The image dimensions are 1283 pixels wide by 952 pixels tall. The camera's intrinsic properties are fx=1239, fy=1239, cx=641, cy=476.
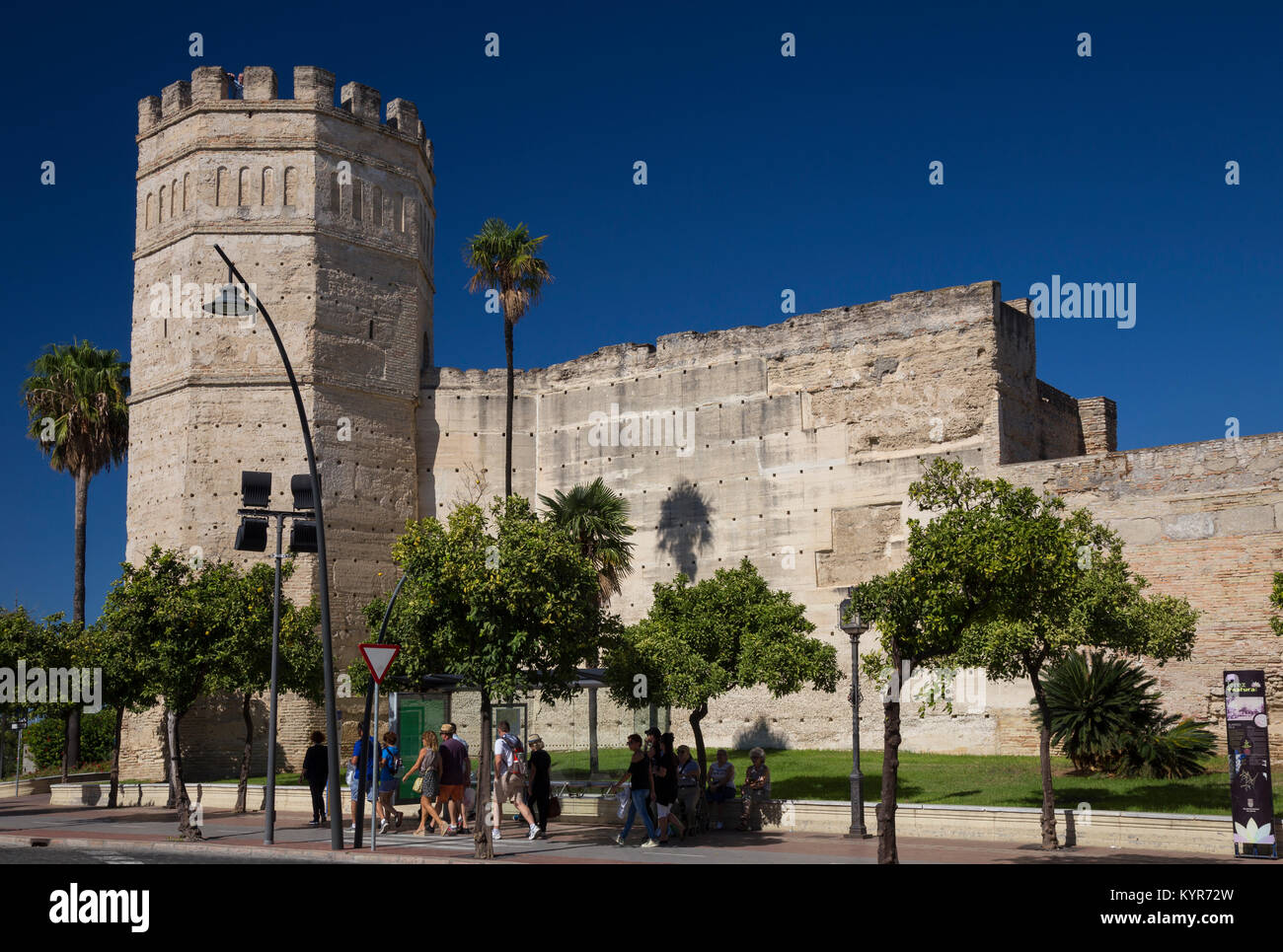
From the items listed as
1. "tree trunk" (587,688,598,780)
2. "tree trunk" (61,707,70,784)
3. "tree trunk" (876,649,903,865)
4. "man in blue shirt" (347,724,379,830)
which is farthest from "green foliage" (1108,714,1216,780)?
"tree trunk" (61,707,70,784)

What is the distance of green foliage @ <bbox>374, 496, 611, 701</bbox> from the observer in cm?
1619

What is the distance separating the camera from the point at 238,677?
924 inches

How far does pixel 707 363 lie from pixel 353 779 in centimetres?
1965

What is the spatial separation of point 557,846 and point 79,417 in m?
27.3

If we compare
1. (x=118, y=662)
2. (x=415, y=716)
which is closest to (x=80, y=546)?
(x=118, y=662)

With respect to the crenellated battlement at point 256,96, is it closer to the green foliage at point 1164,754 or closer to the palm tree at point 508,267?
the palm tree at point 508,267

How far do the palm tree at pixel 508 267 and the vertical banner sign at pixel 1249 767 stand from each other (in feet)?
73.7

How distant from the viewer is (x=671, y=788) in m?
17.2

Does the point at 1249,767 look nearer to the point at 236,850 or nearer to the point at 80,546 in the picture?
the point at 236,850

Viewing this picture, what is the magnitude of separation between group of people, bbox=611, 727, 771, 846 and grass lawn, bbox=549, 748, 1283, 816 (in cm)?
254

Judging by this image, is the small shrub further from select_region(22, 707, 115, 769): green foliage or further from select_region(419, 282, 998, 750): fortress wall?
select_region(22, 707, 115, 769): green foliage

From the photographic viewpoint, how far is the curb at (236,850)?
1506 cm

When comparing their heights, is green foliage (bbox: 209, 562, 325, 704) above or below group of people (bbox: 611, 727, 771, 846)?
above
